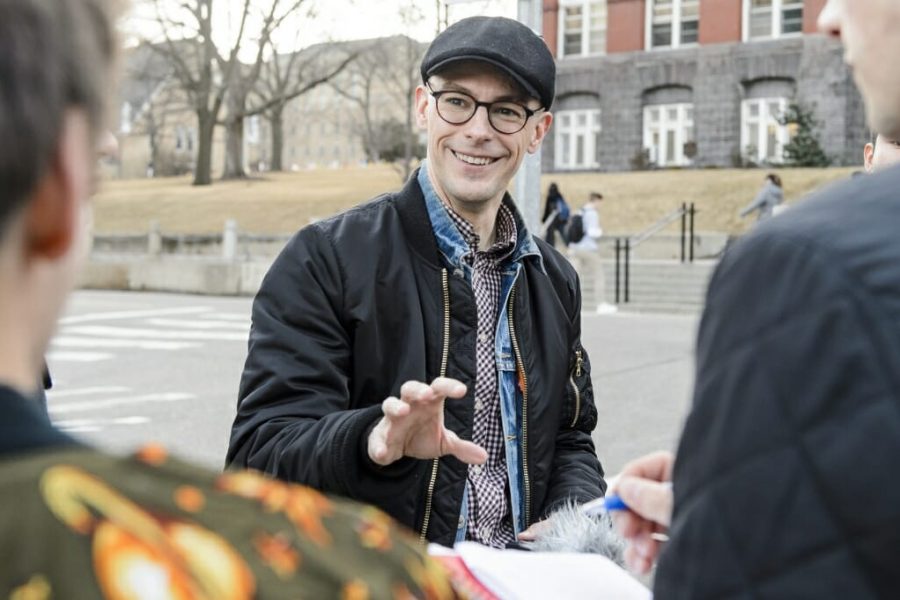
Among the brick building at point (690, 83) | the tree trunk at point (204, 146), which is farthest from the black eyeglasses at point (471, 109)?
the tree trunk at point (204, 146)

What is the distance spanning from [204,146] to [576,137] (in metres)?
17.5

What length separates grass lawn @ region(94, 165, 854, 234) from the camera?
108 feet

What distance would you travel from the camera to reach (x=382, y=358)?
2.89 metres

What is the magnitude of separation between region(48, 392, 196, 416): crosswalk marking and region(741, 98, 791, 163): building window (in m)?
31.4

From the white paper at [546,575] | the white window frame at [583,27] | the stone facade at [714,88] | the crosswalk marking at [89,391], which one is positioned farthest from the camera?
the white window frame at [583,27]

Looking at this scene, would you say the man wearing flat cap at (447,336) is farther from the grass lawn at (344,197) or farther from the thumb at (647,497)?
the grass lawn at (344,197)

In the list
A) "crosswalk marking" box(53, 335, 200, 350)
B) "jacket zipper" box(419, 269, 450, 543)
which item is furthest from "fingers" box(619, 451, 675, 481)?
"crosswalk marking" box(53, 335, 200, 350)

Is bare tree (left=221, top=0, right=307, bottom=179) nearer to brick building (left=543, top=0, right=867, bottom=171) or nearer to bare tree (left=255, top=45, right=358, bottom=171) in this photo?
bare tree (left=255, top=45, right=358, bottom=171)

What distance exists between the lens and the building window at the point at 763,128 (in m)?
40.4

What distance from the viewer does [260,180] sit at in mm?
55656

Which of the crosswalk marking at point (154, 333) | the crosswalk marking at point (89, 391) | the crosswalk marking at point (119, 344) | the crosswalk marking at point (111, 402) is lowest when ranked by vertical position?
the crosswalk marking at point (154, 333)

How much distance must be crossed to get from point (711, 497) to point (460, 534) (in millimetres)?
1692

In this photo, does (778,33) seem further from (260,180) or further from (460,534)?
(460,534)

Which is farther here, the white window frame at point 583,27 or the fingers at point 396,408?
the white window frame at point 583,27
